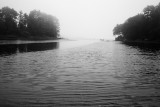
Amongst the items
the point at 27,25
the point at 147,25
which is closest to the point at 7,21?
the point at 27,25

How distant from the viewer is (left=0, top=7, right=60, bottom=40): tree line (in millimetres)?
134125

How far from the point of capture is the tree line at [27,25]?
134125mm

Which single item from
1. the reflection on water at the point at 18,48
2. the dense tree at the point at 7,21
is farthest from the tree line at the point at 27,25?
the reflection on water at the point at 18,48

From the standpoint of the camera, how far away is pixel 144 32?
450ft

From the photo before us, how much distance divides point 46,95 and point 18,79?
16.1ft

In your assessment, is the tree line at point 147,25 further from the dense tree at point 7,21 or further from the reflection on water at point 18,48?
the dense tree at point 7,21

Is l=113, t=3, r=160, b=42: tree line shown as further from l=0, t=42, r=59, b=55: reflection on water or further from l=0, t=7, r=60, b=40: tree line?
l=0, t=42, r=59, b=55: reflection on water

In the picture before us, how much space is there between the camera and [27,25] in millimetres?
162625

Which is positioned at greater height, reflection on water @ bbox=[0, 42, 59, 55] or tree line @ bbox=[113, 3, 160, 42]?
tree line @ bbox=[113, 3, 160, 42]

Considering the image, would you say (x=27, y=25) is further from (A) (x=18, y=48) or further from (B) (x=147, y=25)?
(A) (x=18, y=48)

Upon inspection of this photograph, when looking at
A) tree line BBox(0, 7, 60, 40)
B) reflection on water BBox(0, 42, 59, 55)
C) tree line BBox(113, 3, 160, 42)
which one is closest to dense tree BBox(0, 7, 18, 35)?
tree line BBox(0, 7, 60, 40)

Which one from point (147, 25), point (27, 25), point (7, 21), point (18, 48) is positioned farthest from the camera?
point (27, 25)

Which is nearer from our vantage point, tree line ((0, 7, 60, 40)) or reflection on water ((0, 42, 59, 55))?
reflection on water ((0, 42, 59, 55))

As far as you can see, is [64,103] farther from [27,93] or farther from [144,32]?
[144,32]
